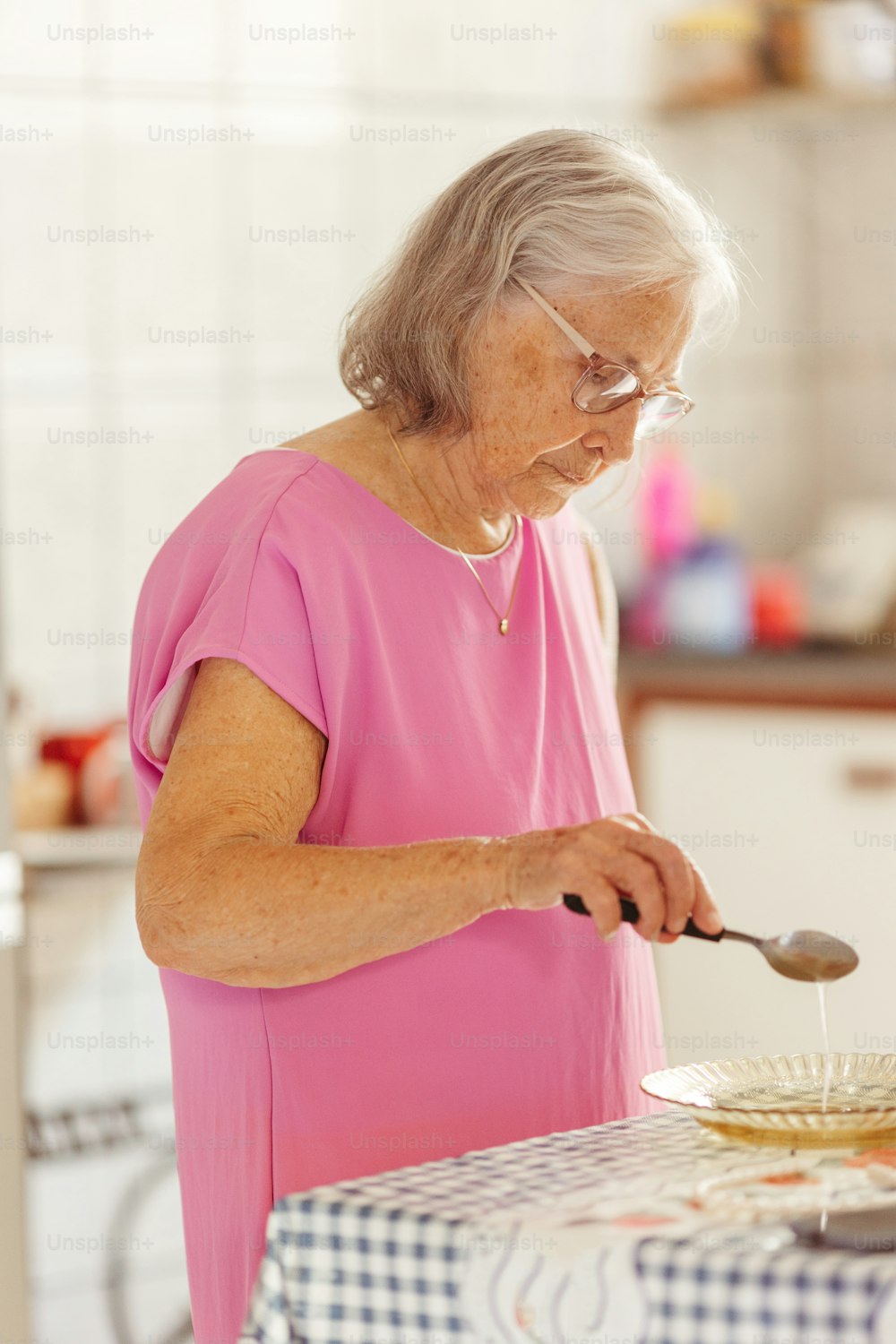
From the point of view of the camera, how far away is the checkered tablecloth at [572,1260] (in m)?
0.85

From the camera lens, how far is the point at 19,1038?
5.40 ft

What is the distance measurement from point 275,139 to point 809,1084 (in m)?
2.14

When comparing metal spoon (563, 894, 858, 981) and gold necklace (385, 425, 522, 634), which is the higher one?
gold necklace (385, 425, 522, 634)

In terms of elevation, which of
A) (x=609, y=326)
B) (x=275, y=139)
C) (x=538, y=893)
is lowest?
(x=538, y=893)

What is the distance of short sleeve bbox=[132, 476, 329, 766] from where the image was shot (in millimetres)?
1192

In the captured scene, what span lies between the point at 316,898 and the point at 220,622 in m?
0.21

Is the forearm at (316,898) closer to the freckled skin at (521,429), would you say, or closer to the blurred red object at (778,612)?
the freckled skin at (521,429)

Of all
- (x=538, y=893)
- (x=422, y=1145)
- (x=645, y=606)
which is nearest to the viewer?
(x=538, y=893)

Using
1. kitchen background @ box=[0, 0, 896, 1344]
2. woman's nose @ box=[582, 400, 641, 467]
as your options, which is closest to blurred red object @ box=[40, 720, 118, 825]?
kitchen background @ box=[0, 0, 896, 1344]

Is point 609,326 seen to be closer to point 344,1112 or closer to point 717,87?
point 344,1112

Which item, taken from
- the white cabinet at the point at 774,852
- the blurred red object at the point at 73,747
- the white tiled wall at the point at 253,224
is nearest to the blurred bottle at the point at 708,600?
the white cabinet at the point at 774,852

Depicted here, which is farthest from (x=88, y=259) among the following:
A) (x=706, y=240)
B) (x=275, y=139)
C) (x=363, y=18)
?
(x=706, y=240)

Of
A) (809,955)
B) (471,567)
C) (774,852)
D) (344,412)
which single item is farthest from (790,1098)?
(344,412)

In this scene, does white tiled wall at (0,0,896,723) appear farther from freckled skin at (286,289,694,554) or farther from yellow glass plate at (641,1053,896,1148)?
yellow glass plate at (641,1053,896,1148)
